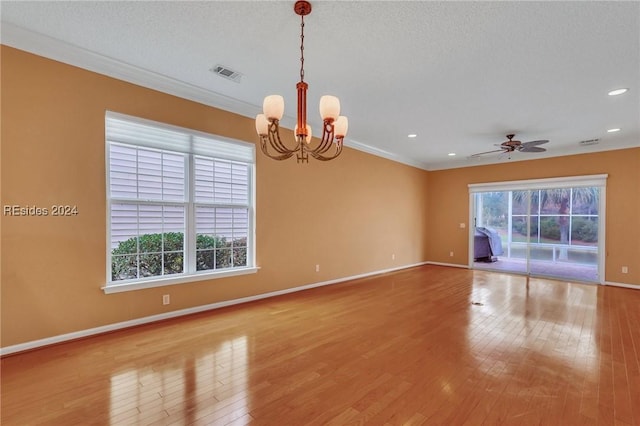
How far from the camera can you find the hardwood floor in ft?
6.30

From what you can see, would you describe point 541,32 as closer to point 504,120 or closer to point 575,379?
point 504,120

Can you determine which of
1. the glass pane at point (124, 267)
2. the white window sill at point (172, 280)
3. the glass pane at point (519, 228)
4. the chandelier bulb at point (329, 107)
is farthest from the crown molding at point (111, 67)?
the glass pane at point (519, 228)

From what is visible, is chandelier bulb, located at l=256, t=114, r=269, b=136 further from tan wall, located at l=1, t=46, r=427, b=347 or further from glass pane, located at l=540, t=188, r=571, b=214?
glass pane, located at l=540, t=188, r=571, b=214

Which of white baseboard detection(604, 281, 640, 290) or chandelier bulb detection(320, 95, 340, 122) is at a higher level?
chandelier bulb detection(320, 95, 340, 122)

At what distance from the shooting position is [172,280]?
143 inches

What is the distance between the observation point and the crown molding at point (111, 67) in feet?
8.78

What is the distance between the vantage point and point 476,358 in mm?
2705

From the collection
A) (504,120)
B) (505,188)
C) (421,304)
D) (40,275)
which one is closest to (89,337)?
(40,275)

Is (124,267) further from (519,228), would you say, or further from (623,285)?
(623,285)

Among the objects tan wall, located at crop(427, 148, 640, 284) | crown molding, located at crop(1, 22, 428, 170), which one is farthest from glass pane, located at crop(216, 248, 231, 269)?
tan wall, located at crop(427, 148, 640, 284)

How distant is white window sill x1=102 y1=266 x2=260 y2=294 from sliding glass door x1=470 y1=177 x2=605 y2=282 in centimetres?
629

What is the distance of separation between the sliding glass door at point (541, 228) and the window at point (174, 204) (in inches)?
248

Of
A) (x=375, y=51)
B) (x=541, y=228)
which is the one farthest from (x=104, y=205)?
(x=541, y=228)

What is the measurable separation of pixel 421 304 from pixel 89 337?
420cm
